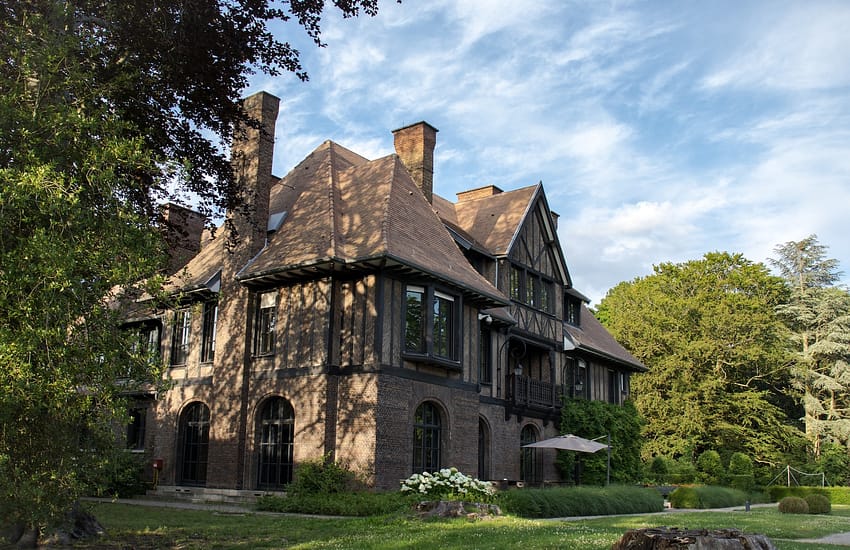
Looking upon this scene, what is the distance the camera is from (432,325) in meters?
20.3

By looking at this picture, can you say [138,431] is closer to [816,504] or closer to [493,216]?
[493,216]

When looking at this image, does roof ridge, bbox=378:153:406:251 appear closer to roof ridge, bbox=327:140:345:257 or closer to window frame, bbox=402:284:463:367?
roof ridge, bbox=327:140:345:257

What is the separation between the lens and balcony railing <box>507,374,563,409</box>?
26.0 m

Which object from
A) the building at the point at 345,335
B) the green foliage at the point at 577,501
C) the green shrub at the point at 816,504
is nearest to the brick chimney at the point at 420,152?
the building at the point at 345,335

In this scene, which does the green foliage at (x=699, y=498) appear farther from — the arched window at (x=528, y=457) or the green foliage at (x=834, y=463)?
the green foliage at (x=834, y=463)

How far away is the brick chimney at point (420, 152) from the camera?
25.3m

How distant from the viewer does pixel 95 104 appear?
36.1 feet

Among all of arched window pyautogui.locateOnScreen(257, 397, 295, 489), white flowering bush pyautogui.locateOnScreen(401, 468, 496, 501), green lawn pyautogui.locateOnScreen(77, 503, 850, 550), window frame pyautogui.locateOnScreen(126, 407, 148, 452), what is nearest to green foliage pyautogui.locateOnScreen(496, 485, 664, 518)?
white flowering bush pyautogui.locateOnScreen(401, 468, 496, 501)

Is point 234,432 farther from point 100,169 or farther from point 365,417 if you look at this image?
point 100,169

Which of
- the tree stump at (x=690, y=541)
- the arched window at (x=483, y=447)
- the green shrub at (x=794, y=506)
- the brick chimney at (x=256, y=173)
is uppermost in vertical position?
the brick chimney at (x=256, y=173)

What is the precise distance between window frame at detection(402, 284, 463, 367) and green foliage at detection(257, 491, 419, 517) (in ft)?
12.1

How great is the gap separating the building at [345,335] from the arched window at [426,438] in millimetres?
42

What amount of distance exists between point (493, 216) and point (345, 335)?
1024 centimetres

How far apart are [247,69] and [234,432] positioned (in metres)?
10.7
